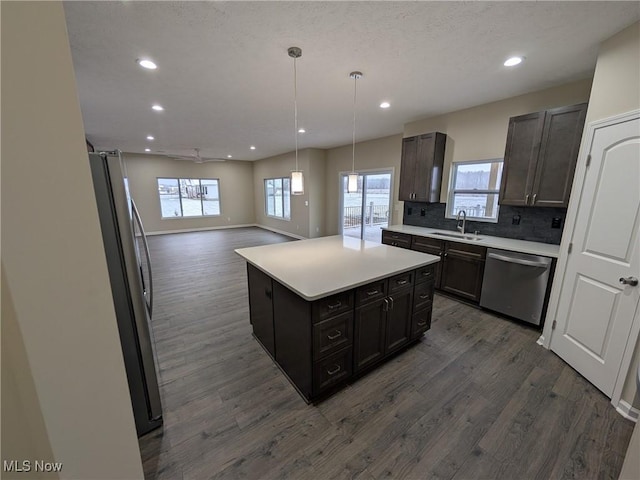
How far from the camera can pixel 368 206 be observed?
6473 millimetres

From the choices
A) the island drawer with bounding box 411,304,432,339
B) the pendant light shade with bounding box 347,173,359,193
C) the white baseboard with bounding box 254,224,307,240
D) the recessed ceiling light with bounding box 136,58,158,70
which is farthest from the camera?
the white baseboard with bounding box 254,224,307,240

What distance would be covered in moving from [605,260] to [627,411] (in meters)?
1.06

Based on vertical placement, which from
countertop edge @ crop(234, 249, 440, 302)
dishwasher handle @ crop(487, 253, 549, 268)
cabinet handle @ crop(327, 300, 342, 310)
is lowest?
cabinet handle @ crop(327, 300, 342, 310)

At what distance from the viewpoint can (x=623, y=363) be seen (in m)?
1.81

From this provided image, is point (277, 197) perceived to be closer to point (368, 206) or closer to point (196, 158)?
point (196, 158)

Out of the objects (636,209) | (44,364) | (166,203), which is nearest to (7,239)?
(44,364)

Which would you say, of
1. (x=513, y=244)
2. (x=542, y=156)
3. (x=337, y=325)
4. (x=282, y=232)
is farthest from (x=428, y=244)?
(x=282, y=232)

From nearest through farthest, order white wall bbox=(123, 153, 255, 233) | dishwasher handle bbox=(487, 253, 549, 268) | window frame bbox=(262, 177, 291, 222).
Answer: dishwasher handle bbox=(487, 253, 549, 268) → white wall bbox=(123, 153, 255, 233) → window frame bbox=(262, 177, 291, 222)

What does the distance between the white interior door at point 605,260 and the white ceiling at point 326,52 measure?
956mm

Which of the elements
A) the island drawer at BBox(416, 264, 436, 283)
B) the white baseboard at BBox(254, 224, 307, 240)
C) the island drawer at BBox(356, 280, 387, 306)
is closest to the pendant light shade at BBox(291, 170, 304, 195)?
the island drawer at BBox(356, 280, 387, 306)

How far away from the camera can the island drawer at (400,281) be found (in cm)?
212

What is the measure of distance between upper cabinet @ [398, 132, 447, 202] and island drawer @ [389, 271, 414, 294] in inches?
85.0

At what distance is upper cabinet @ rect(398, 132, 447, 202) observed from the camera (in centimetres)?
386

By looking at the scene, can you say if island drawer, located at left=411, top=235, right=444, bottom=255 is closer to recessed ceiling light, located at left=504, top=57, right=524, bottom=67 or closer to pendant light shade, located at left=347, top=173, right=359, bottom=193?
pendant light shade, located at left=347, top=173, right=359, bottom=193
